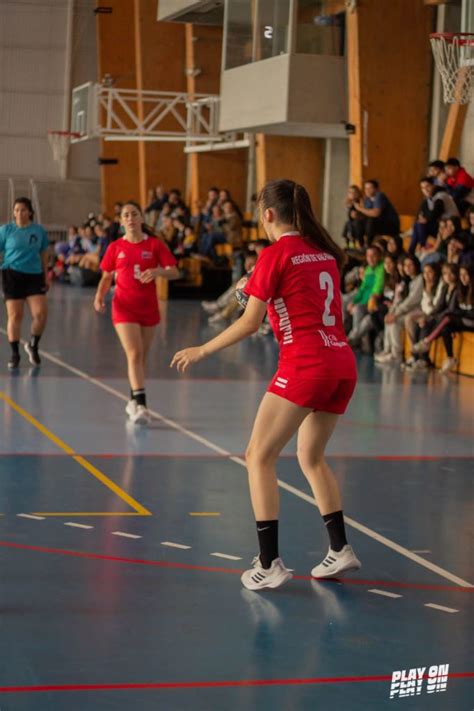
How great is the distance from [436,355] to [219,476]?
27.8 feet

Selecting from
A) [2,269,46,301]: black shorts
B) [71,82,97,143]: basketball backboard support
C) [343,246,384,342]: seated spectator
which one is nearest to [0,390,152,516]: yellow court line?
[2,269,46,301]: black shorts

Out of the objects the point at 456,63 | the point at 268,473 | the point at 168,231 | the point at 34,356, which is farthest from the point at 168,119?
the point at 268,473

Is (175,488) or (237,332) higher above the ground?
(237,332)

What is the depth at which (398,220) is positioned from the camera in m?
20.6

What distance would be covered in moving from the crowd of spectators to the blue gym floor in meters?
3.93

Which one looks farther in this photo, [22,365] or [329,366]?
[22,365]

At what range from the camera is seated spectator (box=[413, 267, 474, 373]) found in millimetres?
16188

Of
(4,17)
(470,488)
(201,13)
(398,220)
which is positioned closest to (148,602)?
(470,488)

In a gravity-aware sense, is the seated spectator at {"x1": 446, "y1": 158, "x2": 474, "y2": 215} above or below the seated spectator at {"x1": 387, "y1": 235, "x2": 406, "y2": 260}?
above

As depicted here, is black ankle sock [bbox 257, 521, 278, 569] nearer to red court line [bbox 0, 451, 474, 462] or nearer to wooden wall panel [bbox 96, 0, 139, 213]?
red court line [bbox 0, 451, 474, 462]

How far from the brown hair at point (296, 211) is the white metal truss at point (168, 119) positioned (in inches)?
893

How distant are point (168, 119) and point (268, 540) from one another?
29.3m

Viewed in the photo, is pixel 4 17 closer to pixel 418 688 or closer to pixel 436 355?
pixel 436 355

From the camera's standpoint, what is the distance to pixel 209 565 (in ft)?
21.8
